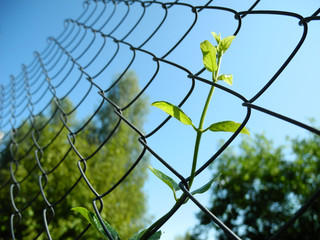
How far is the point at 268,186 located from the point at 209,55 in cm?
824

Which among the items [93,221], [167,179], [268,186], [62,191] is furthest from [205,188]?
[268,186]

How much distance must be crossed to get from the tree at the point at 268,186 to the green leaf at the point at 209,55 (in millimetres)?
6837

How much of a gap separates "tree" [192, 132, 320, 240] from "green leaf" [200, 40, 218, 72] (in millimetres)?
6837

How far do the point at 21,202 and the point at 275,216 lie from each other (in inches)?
256

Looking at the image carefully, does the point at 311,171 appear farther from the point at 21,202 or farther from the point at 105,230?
the point at 105,230

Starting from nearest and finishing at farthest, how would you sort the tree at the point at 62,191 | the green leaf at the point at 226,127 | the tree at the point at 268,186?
the green leaf at the point at 226,127 < the tree at the point at 62,191 < the tree at the point at 268,186

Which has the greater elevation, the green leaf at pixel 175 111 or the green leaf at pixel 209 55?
the green leaf at pixel 209 55

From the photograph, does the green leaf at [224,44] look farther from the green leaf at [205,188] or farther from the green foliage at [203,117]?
the green leaf at [205,188]

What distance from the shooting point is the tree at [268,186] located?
7.05m

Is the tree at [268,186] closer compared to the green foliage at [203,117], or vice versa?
the green foliage at [203,117]

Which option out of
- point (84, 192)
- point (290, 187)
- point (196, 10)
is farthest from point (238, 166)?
point (196, 10)

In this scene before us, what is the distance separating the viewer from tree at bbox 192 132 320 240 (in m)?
7.05

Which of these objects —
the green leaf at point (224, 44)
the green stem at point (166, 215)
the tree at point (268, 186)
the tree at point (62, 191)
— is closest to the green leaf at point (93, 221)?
the green stem at point (166, 215)

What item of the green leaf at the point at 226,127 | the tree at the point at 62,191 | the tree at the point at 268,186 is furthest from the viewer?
the tree at the point at 268,186
